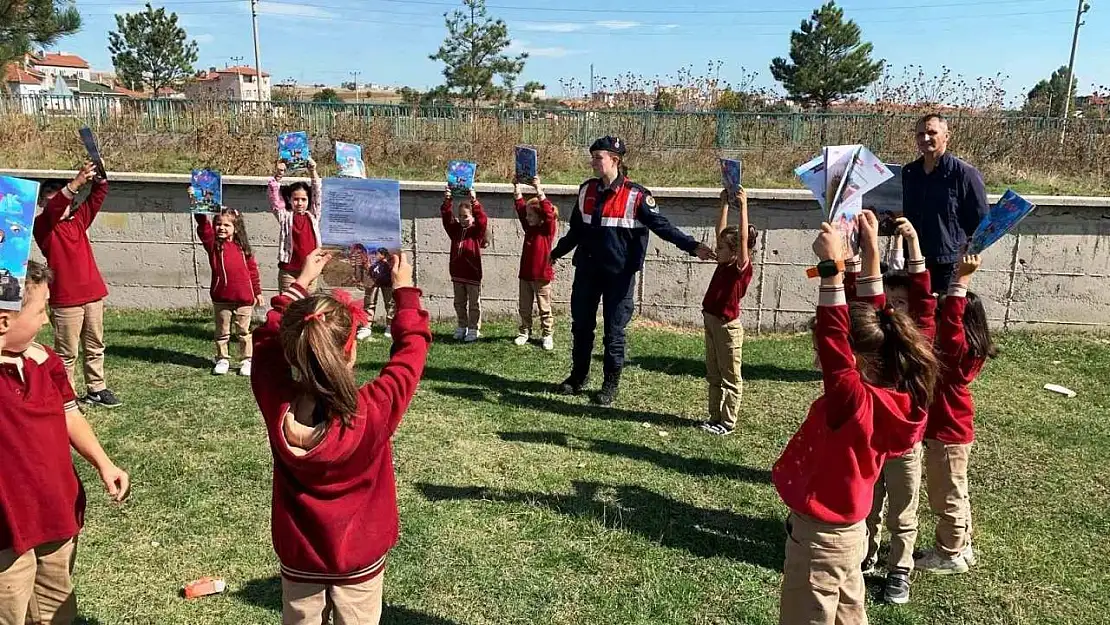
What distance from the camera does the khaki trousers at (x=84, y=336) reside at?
6.09 meters

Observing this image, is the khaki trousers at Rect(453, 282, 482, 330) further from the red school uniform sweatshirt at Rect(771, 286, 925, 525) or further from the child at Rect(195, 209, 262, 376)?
the red school uniform sweatshirt at Rect(771, 286, 925, 525)

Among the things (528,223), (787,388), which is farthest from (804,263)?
(528,223)

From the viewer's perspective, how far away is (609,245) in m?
6.52

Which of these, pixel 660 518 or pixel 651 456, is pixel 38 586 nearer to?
pixel 660 518

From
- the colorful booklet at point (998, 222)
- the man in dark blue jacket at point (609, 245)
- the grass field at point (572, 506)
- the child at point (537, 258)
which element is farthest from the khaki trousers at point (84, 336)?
the colorful booklet at point (998, 222)

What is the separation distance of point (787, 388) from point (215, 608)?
5.16 meters

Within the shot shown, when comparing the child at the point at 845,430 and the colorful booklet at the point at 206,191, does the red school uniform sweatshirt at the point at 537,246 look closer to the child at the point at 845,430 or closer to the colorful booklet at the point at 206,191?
the colorful booklet at the point at 206,191

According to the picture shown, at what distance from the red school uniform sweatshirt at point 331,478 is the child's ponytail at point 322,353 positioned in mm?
76

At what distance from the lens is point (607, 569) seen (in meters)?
4.10

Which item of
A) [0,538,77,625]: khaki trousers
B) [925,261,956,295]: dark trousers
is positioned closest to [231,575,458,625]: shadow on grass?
[0,538,77,625]: khaki trousers

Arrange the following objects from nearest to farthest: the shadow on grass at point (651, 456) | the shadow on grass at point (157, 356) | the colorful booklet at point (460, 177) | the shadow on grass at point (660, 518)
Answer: the shadow on grass at point (660, 518) < the shadow on grass at point (651, 456) < the shadow on grass at point (157, 356) < the colorful booklet at point (460, 177)

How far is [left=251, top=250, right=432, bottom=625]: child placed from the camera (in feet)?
7.59

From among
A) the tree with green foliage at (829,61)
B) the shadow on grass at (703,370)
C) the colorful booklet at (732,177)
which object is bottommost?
the shadow on grass at (703,370)

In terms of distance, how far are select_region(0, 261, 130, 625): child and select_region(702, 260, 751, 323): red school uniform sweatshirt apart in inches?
159
